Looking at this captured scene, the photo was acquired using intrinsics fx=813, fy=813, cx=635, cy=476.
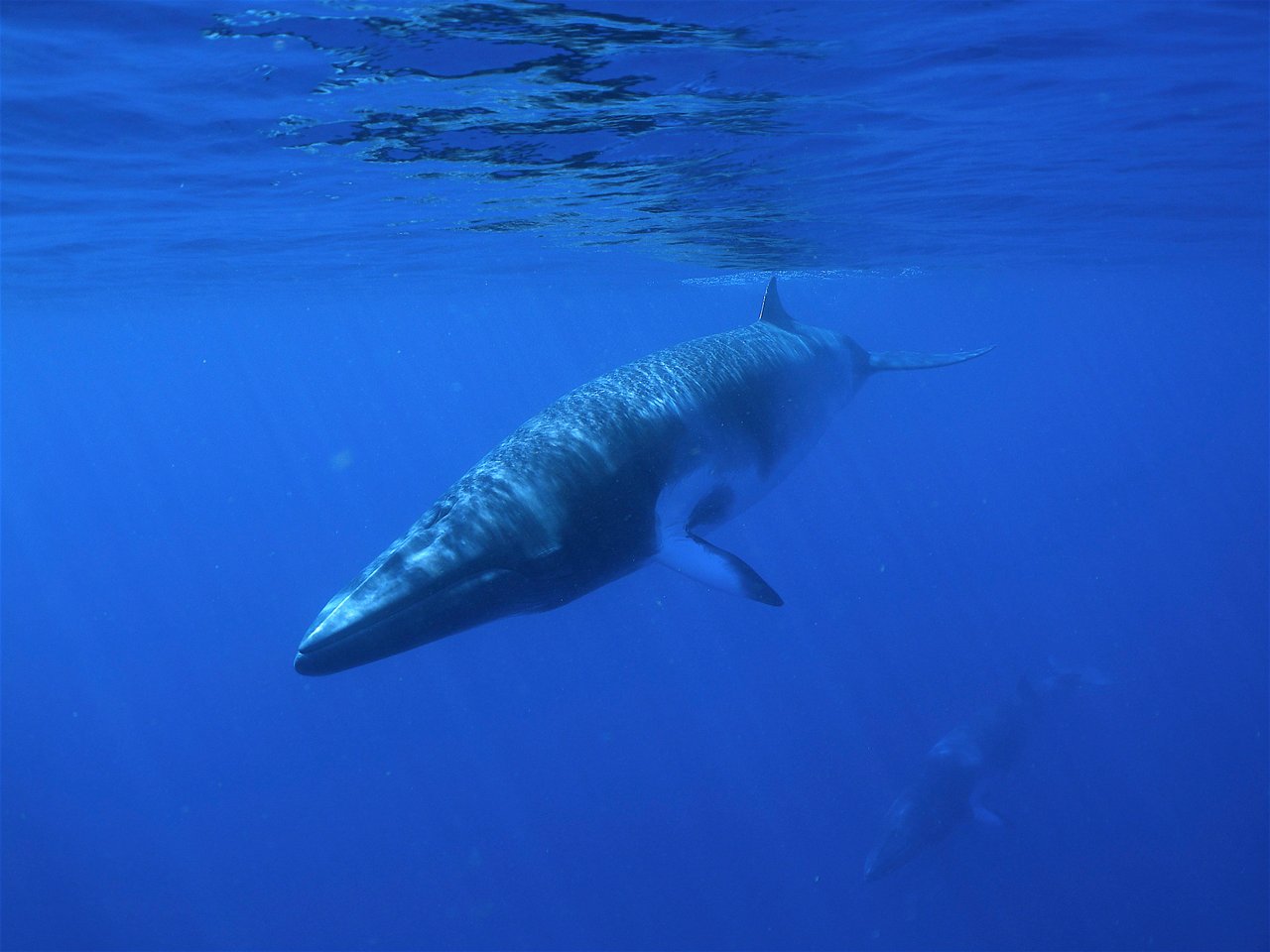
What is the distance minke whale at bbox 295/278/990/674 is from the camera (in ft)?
17.2

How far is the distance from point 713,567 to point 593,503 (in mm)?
1317

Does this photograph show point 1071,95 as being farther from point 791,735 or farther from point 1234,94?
point 791,735

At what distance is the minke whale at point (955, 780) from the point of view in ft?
50.3

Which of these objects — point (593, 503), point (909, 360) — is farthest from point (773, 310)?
point (593, 503)

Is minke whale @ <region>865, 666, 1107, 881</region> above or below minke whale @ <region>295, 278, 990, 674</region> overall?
below

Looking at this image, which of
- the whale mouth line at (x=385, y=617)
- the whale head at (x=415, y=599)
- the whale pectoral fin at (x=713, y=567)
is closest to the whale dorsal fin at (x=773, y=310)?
the whale pectoral fin at (x=713, y=567)

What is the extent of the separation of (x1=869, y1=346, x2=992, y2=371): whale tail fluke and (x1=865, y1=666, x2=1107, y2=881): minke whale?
323 inches

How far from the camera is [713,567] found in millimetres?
7023

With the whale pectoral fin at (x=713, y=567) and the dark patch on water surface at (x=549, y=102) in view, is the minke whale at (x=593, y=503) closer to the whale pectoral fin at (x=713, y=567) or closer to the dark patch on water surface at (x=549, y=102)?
the whale pectoral fin at (x=713, y=567)

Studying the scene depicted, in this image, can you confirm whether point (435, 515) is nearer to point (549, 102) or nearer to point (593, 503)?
point (593, 503)

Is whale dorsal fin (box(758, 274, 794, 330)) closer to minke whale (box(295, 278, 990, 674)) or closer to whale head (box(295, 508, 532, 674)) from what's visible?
minke whale (box(295, 278, 990, 674))

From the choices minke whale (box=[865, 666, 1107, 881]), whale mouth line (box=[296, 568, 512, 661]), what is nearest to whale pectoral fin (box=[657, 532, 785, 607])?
whale mouth line (box=[296, 568, 512, 661])

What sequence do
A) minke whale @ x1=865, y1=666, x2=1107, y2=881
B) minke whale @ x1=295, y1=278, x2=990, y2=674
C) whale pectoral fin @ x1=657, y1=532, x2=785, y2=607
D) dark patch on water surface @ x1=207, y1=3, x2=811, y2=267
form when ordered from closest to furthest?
1. minke whale @ x1=295, y1=278, x2=990, y2=674
2. whale pectoral fin @ x1=657, y1=532, x2=785, y2=607
3. dark patch on water surface @ x1=207, y1=3, x2=811, y2=267
4. minke whale @ x1=865, y1=666, x2=1107, y2=881

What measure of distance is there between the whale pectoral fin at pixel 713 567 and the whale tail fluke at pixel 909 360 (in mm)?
7921
